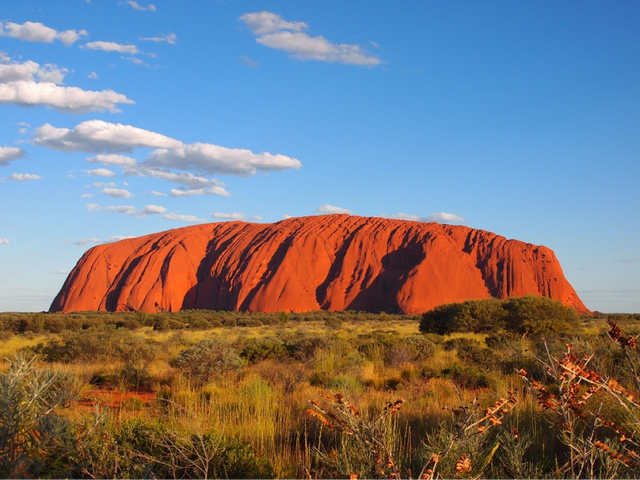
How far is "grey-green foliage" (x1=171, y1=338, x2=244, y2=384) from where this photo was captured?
9485 millimetres

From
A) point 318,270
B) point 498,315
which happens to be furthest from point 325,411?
point 318,270

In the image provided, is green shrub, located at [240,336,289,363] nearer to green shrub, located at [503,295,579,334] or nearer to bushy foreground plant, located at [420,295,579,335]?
green shrub, located at [503,295,579,334]

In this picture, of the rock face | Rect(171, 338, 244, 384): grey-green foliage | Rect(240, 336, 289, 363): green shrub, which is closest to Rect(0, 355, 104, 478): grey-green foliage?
Rect(171, 338, 244, 384): grey-green foliage

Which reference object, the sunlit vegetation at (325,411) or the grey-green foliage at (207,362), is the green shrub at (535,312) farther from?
the grey-green foliage at (207,362)

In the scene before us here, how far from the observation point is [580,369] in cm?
215

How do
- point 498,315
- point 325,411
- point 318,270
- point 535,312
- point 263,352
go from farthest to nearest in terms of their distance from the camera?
1. point 318,270
2. point 498,315
3. point 535,312
4. point 263,352
5. point 325,411

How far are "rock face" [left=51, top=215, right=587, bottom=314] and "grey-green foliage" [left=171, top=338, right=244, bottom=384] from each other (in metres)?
50.2

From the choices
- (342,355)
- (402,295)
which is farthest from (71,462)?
(402,295)

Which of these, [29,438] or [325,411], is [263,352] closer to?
[29,438]

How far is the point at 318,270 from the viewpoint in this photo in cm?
6869

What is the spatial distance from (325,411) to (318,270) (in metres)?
66.2

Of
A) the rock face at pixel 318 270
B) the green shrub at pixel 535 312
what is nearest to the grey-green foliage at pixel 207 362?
the green shrub at pixel 535 312

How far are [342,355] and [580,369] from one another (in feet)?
34.3

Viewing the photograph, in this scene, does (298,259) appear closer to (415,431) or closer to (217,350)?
(217,350)
